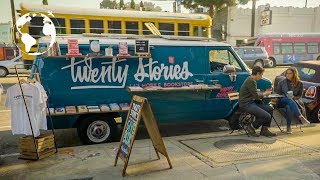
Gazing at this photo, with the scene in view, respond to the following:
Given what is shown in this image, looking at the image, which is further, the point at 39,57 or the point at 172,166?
the point at 39,57

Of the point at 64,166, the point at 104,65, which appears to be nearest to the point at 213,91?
the point at 104,65

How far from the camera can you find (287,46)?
93.8 ft

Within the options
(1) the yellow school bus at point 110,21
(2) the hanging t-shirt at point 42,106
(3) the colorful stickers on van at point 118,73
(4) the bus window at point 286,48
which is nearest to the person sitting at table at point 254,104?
(3) the colorful stickers on van at point 118,73

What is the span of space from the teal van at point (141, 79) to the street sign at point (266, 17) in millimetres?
33626

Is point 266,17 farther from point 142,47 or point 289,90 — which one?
point 142,47

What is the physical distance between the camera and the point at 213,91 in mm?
7758

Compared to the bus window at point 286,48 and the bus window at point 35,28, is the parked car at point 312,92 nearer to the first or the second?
the bus window at point 35,28

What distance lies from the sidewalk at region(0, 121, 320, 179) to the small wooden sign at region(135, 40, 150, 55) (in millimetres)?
1970

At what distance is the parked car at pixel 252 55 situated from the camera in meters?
25.8

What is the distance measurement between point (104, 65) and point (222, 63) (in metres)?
3.19

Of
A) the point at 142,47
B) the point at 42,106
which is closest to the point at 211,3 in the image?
the point at 142,47

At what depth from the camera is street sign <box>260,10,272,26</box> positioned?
38906 millimetres

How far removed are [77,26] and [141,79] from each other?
8.31 metres

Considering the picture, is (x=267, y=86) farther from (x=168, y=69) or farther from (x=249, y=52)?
(x=249, y=52)
